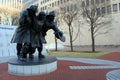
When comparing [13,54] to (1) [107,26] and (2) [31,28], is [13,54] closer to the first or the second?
(2) [31,28]

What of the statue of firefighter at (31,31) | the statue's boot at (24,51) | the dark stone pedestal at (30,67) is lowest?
the dark stone pedestal at (30,67)

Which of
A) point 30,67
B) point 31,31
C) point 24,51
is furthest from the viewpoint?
point 31,31

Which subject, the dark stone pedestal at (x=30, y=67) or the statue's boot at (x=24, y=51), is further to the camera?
the statue's boot at (x=24, y=51)

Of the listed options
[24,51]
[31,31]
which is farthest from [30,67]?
[31,31]

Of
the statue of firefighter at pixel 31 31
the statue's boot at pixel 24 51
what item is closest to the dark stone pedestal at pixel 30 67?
the statue's boot at pixel 24 51

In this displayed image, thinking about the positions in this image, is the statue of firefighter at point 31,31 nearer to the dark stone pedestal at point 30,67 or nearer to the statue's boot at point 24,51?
the statue's boot at point 24,51

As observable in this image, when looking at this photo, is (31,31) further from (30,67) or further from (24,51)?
(30,67)

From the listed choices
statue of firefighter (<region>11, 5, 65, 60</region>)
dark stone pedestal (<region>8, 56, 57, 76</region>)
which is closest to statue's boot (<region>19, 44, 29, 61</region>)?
statue of firefighter (<region>11, 5, 65, 60</region>)

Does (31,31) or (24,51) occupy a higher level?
(31,31)

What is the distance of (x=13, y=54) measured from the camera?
19.5 metres

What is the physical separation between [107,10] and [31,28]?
96.4 ft

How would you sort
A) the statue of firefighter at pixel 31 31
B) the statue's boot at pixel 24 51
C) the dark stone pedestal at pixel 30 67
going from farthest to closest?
the statue's boot at pixel 24 51 < the statue of firefighter at pixel 31 31 < the dark stone pedestal at pixel 30 67

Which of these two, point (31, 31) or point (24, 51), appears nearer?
point (24, 51)

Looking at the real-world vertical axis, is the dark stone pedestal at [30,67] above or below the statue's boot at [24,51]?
below
